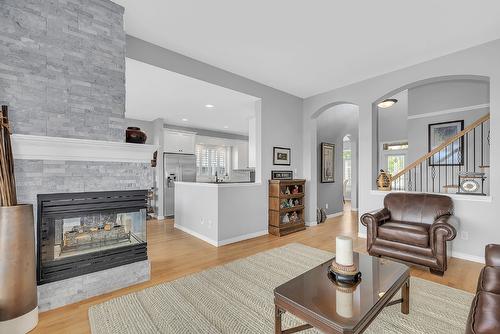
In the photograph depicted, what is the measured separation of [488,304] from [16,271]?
3.08 m

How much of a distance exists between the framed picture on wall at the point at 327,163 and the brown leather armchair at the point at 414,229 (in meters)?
2.36

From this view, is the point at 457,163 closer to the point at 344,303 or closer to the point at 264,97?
the point at 264,97

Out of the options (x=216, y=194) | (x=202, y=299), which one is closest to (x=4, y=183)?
(x=202, y=299)

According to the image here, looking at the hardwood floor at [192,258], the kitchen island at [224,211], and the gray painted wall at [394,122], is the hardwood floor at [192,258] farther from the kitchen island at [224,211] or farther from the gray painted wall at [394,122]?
the gray painted wall at [394,122]

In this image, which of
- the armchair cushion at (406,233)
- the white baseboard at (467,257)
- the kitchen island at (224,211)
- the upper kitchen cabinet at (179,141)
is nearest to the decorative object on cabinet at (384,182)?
the armchair cushion at (406,233)

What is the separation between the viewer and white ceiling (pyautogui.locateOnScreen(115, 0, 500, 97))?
2402 mm

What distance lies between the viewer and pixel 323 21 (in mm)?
2629

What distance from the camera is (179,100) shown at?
4637 mm

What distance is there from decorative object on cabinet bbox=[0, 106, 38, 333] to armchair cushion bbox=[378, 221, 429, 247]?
147 inches

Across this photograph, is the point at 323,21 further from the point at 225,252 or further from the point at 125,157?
the point at 225,252

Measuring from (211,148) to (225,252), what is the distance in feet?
16.5

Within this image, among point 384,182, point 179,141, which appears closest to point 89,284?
point 384,182

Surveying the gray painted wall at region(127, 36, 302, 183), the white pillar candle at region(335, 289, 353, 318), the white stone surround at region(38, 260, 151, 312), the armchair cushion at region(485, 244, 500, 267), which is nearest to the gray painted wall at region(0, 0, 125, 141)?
the gray painted wall at region(127, 36, 302, 183)

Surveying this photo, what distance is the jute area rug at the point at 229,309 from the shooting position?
1.81m
